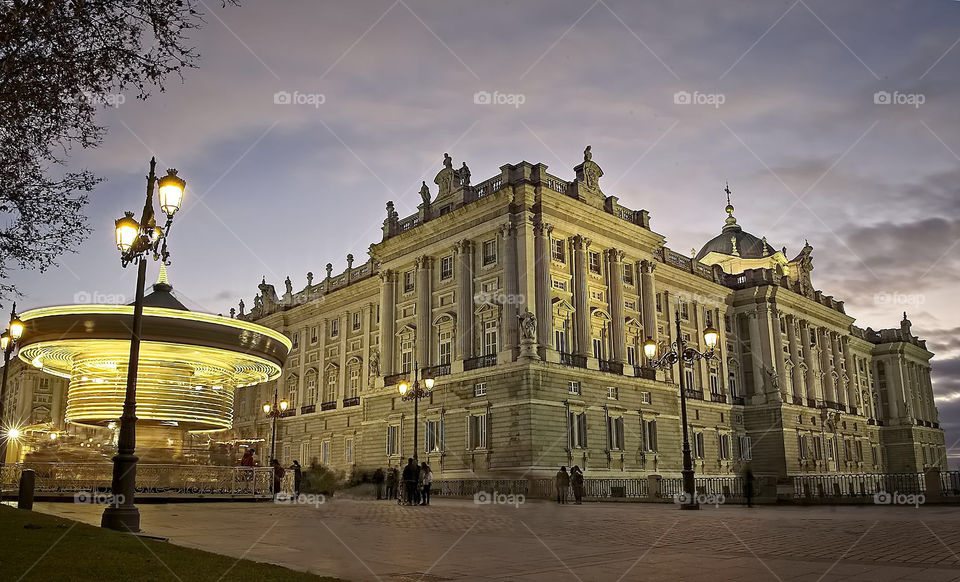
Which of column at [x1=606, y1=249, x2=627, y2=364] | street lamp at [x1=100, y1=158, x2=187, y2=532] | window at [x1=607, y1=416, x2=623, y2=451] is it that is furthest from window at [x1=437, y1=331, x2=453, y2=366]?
street lamp at [x1=100, y1=158, x2=187, y2=532]

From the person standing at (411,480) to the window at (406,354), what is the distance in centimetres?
2191

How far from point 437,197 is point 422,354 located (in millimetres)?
10540

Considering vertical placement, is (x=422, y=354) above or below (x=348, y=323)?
below

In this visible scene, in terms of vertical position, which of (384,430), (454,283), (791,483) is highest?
(454,283)

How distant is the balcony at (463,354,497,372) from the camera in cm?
4322

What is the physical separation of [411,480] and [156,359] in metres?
10.4

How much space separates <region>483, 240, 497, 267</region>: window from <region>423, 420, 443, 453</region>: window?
1005 cm

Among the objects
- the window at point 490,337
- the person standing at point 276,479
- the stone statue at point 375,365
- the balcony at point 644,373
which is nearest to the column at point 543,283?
the window at point 490,337

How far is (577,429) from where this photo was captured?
140 ft

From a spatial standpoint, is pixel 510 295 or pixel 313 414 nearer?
pixel 510 295

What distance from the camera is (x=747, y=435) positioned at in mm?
62500

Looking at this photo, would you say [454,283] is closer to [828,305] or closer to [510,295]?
[510,295]

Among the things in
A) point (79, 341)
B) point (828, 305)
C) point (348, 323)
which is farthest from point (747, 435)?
point (79, 341)
